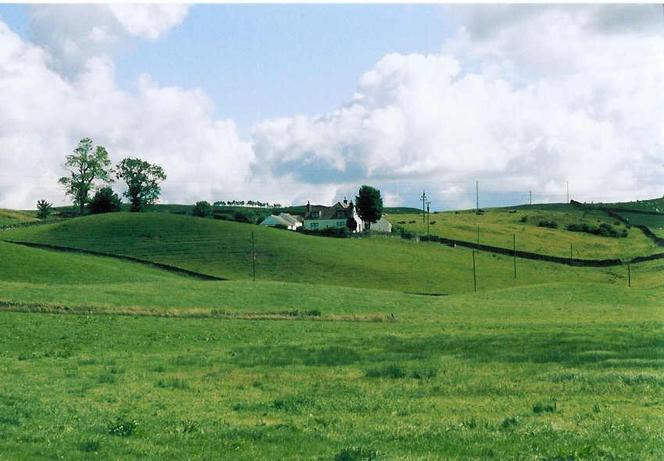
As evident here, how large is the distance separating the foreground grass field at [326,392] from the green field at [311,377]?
0.24ft

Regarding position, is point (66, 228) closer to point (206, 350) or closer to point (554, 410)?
point (206, 350)

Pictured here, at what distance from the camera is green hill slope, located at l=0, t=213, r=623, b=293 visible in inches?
4331

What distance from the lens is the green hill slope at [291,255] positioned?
361ft

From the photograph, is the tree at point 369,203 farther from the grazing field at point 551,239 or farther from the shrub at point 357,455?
the shrub at point 357,455

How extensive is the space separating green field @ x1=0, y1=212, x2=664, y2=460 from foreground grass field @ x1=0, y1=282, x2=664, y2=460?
7 centimetres

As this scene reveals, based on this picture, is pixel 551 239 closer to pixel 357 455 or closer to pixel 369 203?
pixel 369 203

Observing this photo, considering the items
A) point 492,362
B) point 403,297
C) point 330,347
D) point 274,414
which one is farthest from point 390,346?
point 403,297

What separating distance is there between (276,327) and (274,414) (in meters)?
28.5

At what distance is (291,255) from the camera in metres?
121

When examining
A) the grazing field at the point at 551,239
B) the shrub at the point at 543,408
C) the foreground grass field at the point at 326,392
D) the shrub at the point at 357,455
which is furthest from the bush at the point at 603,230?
the shrub at the point at 357,455

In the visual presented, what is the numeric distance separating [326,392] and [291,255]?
100186mm

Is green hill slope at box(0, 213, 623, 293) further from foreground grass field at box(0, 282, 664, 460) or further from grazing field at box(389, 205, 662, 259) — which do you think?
foreground grass field at box(0, 282, 664, 460)

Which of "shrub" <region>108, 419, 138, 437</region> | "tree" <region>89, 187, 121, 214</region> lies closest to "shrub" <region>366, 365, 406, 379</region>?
"shrub" <region>108, 419, 138, 437</region>

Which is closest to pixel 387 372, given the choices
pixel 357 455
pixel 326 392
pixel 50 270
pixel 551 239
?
pixel 326 392
